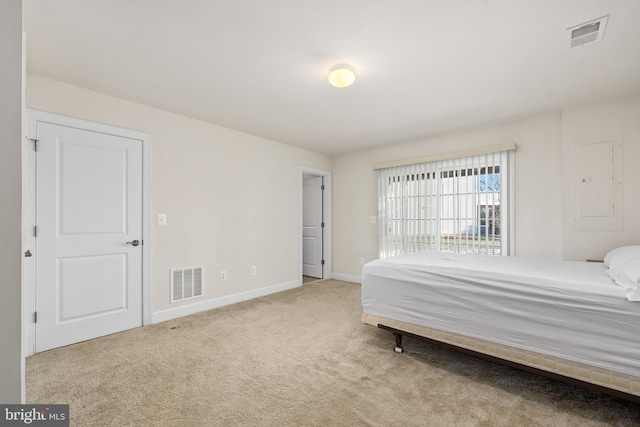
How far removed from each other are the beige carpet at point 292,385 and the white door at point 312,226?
2694mm

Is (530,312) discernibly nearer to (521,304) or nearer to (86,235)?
(521,304)

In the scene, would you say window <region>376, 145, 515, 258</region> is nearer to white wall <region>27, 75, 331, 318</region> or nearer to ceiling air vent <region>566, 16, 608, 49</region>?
white wall <region>27, 75, 331, 318</region>

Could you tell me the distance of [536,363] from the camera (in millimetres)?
1792

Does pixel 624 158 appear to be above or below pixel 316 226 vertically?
above

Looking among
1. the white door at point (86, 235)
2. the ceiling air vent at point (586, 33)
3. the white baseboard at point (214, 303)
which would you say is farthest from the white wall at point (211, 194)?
the ceiling air vent at point (586, 33)

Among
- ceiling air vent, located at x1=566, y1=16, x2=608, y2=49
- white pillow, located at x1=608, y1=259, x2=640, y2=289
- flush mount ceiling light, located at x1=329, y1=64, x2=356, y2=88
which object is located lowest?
white pillow, located at x1=608, y1=259, x2=640, y2=289

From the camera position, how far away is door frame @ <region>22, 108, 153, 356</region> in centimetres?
235

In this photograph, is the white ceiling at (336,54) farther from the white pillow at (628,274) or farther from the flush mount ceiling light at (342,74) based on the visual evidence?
the white pillow at (628,274)

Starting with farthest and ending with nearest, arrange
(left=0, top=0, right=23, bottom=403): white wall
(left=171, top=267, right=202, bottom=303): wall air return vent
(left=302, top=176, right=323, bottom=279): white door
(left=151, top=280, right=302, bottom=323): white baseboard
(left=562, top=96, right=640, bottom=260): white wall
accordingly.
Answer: (left=302, top=176, right=323, bottom=279): white door < (left=171, top=267, right=202, bottom=303): wall air return vent < (left=151, top=280, right=302, bottom=323): white baseboard < (left=562, top=96, right=640, bottom=260): white wall < (left=0, top=0, right=23, bottom=403): white wall

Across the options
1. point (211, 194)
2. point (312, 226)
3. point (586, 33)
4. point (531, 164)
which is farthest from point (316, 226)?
point (586, 33)

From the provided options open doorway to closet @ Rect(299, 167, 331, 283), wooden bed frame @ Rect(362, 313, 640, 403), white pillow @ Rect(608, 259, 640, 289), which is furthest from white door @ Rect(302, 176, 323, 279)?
white pillow @ Rect(608, 259, 640, 289)

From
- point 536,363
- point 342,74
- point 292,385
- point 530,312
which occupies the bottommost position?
point 292,385

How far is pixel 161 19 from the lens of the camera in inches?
68.5

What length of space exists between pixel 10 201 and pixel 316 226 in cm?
479
